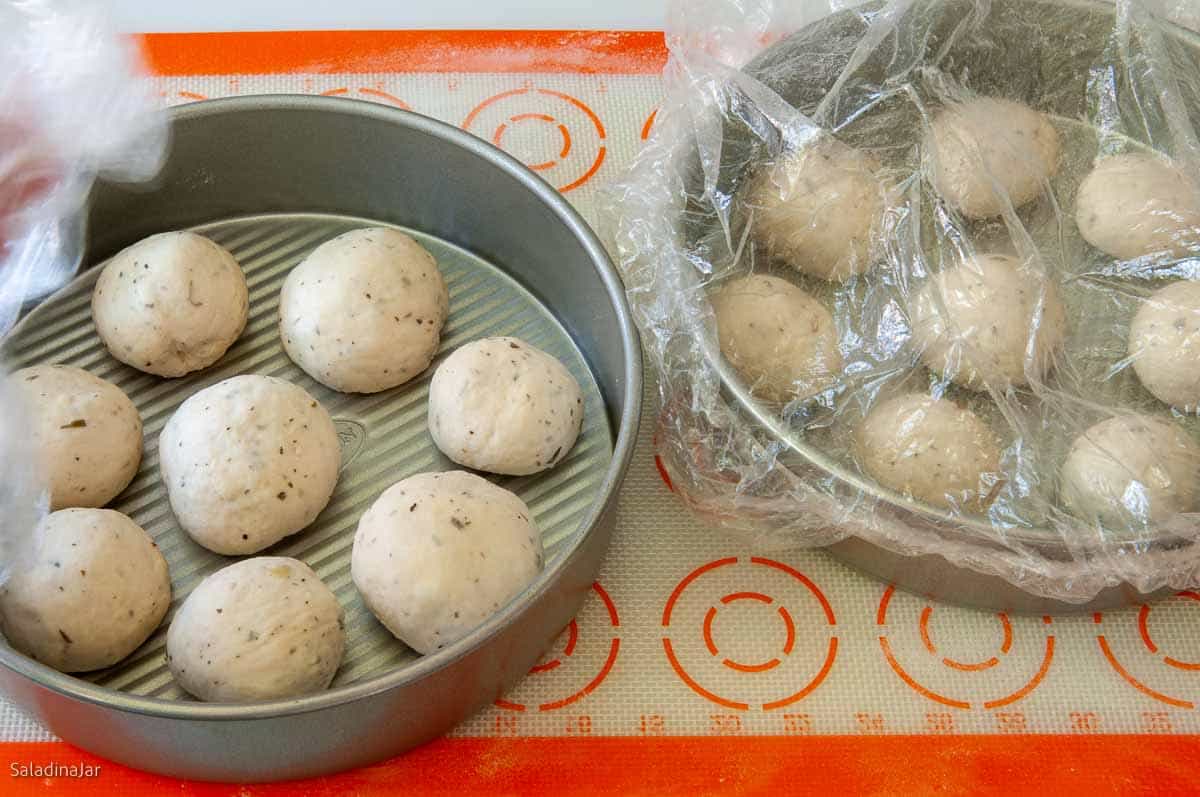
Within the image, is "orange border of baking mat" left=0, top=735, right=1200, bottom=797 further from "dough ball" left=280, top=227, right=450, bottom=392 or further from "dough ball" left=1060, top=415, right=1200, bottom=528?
"dough ball" left=280, top=227, right=450, bottom=392

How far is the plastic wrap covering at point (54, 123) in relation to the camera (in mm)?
905

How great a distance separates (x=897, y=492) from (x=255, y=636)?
0.48m

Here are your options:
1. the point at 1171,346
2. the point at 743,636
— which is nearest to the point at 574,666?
the point at 743,636

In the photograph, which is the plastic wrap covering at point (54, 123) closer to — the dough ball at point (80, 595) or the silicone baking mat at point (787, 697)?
the dough ball at point (80, 595)

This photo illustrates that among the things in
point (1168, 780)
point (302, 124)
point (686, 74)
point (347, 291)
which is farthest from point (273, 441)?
point (1168, 780)

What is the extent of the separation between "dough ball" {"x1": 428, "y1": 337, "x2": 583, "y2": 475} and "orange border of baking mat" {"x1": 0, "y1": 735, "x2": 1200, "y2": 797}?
224 mm

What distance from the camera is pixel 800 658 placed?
0.95 meters

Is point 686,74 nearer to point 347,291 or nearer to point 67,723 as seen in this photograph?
point 347,291

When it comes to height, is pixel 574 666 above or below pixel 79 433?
below

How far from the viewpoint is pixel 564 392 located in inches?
38.5

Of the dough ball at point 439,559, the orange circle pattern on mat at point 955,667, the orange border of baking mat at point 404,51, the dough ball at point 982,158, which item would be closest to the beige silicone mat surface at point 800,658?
the orange circle pattern on mat at point 955,667

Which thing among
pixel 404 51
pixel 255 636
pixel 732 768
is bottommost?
pixel 732 768

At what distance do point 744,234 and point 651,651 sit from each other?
1.15 feet

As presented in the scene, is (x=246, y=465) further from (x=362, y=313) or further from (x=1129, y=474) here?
(x=1129, y=474)
